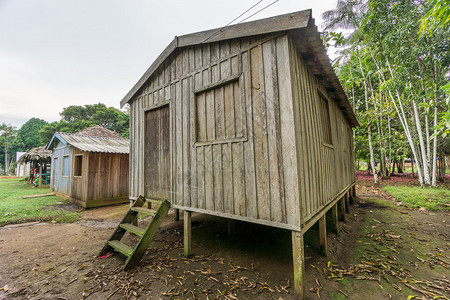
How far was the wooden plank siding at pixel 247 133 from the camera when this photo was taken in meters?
2.62

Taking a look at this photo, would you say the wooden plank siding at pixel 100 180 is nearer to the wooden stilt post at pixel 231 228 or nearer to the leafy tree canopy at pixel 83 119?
the wooden stilt post at pixel 231 228

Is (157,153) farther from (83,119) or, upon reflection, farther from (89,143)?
(83,119)

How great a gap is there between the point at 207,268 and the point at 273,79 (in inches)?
134

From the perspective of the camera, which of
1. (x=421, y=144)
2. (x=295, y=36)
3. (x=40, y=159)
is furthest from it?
(x=40, y=159)

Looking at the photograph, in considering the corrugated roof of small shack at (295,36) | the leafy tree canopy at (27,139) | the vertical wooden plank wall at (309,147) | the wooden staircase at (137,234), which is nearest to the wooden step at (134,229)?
the wooden staircase at (137,234)

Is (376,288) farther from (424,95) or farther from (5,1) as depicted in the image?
(424,95)

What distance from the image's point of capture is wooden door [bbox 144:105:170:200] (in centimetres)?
445

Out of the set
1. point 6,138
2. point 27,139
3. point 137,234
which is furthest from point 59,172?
point 6,138

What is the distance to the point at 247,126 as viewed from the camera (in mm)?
3021

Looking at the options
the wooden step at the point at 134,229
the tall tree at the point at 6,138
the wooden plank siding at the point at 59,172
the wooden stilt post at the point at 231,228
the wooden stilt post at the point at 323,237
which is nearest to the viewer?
the wooden step at the point at 134,229

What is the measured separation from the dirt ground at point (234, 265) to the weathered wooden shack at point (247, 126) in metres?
0.60

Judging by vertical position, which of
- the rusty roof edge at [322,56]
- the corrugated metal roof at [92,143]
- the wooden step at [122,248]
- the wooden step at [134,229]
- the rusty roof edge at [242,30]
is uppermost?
the rusty roof edge at [242,30]

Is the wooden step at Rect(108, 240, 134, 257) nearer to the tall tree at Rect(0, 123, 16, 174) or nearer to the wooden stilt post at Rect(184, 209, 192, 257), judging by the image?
the wooden stilt post at Rect(184, 209, 192, 257)

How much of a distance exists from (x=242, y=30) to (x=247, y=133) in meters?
1.72
